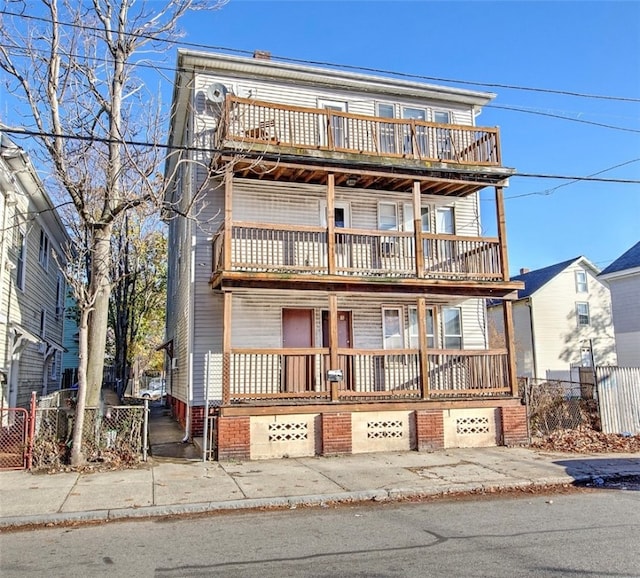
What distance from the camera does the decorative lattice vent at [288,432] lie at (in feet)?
37.3

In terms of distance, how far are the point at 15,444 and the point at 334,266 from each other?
7.27 m

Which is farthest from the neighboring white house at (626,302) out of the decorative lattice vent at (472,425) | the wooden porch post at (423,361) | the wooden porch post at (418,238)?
the wooden porch post at (423,361)

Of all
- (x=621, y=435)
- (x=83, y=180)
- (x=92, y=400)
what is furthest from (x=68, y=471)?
(x=621, y=435)

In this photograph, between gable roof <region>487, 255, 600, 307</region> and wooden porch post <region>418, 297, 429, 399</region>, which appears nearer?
wooden porch post <region>418, 297, 429, 399</region>

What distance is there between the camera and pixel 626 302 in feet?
77.0

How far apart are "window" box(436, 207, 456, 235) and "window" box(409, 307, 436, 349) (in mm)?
→ 2464

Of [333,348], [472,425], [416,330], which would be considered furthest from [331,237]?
[472,425]

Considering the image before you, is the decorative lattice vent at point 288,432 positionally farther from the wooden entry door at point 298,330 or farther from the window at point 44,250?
the window at point 44,250

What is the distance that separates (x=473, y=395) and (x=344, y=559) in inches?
332

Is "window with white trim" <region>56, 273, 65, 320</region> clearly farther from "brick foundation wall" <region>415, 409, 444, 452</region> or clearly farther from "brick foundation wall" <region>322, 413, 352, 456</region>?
"brick foundation wall" <region>415, 409, 444, 452</region>

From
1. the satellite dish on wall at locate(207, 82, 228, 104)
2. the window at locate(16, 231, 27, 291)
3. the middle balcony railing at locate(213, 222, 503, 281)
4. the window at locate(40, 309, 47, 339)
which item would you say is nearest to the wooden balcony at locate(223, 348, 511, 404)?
the middle balcony railing at locate(213, 222, 503, 281)

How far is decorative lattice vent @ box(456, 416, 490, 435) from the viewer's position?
12.6 metres

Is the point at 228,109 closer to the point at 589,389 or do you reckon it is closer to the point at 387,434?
the point at 387,434

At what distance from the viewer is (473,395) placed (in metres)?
13.0
